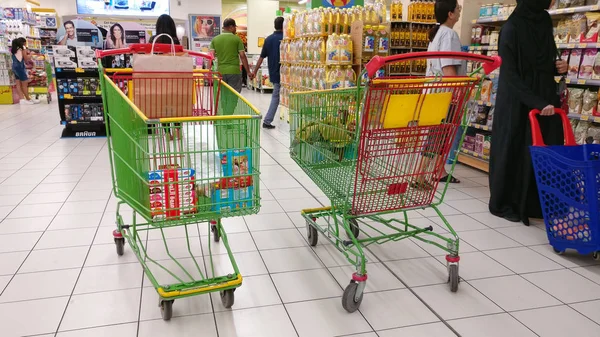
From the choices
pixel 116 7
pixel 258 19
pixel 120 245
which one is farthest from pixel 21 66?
pixel 120 245

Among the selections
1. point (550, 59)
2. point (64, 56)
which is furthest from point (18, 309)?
point (64, 56)

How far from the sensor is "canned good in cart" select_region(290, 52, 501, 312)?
212cm

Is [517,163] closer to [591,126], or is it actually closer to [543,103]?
[543,103]

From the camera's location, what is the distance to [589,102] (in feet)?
13.0

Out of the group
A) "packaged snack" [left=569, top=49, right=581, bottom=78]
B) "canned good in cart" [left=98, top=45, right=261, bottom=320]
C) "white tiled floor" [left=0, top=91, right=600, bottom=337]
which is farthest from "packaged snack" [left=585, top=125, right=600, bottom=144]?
"canned good in cart" [left=98, top=45, right=261, bottom=320]

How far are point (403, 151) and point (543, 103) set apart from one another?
4.70 feet

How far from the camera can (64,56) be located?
21.7 feet

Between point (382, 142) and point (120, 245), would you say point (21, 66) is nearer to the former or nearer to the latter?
point (120, 245)

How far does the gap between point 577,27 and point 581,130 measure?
940mm

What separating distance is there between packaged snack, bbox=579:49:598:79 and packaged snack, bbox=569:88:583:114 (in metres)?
0.16

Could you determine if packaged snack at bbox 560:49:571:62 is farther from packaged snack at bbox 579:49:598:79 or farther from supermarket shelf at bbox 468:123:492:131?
supermarket shelf at bbox 468:123:492:131

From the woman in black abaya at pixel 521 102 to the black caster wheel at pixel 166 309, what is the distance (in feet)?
8.83

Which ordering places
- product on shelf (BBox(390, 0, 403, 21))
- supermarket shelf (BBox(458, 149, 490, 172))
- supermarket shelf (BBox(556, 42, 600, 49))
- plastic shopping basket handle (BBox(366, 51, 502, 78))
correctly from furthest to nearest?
product on shelf (BBox(390, 0, 403, 21)) < supermarket shelf (BBox(458, 149, 490, 172)) < supermarket shelf (BBox(556, 42, 600, 49)) < plastic shopping basket handle (BBox(366, 51, 502, 78))

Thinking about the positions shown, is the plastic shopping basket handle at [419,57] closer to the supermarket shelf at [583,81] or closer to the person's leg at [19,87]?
the supermarket shelf at [583,81]
